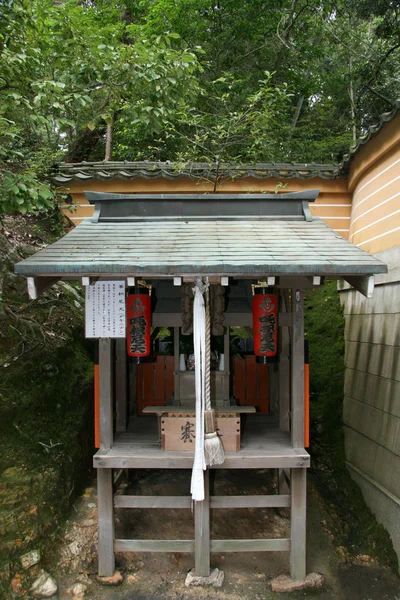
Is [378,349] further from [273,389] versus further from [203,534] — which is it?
[203,534]

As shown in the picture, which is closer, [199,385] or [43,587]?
[199,385]

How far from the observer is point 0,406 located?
5559 mm

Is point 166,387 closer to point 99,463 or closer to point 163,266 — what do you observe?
point 99,463

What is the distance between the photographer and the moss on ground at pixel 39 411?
4898mm

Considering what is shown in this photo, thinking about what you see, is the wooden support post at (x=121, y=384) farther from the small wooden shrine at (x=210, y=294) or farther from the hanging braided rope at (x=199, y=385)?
the hanging braided rope at (x=199, y=385)

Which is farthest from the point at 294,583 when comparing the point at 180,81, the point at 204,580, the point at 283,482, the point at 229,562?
the point at 180,81

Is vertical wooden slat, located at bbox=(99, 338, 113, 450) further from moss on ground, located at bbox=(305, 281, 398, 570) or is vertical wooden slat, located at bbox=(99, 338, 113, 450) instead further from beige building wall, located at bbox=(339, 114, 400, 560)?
beige building wall, located at bbox=(339, 114, 400, 560)

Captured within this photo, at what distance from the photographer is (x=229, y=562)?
209 inches

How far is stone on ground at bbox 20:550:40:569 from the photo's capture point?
462 centimetres

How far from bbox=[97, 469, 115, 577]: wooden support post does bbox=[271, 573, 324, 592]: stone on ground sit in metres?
1.93

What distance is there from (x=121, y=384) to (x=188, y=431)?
4.81 feet

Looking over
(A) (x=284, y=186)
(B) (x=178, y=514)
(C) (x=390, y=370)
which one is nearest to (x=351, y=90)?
(A) (x=284, y=186)

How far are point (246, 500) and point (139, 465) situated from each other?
4.39 ft

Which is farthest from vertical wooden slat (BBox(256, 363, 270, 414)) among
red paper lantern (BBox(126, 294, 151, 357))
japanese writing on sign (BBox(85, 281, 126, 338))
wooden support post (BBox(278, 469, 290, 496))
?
japanese writing on sign (BBox(85, 281, 126, 338))
